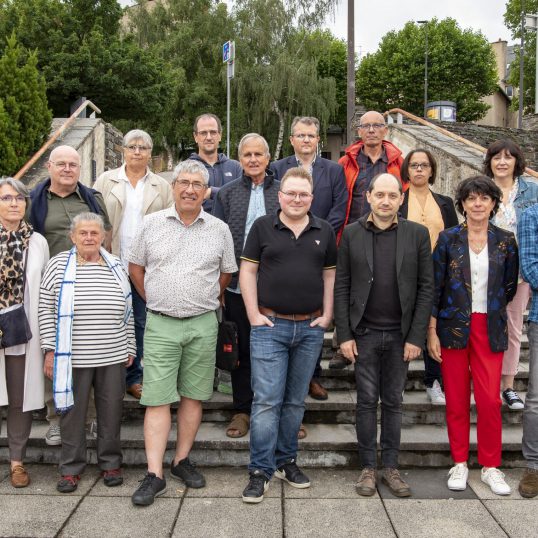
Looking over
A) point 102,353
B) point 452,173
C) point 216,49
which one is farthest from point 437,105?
point 102,353

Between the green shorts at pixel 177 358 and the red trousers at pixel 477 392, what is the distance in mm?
1501

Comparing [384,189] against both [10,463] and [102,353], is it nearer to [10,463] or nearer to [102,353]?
[102,353]

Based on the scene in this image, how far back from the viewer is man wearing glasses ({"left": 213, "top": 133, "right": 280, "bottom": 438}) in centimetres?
407

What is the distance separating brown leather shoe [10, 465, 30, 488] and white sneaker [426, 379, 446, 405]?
2879 millimetres

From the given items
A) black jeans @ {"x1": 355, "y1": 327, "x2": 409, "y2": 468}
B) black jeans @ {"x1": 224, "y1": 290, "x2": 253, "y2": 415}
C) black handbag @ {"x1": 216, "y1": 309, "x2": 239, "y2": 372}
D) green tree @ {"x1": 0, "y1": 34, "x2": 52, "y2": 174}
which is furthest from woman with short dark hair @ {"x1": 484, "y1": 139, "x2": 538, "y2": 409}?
green tree @ {"x1": 0, "y1": 34, "x2": 52, "y2": 174}

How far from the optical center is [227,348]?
379cm

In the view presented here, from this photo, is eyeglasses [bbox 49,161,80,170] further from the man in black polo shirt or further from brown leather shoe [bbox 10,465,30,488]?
brown leather shoe [bbox 10,465,30,488]

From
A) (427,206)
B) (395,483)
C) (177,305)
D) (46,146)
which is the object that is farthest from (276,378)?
(46,146)

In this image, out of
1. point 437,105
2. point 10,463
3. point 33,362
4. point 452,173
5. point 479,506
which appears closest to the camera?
point 479,506

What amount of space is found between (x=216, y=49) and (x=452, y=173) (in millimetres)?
22148

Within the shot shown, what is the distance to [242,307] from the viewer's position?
4.12 meters

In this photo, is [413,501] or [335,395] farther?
[335,395]

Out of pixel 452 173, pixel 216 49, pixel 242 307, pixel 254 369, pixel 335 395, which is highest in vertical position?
pixel 216 49

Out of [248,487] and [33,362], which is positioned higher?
[33,362]
